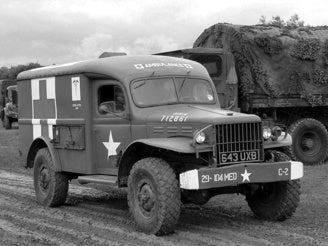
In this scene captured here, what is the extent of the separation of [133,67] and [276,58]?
6482 millimetres

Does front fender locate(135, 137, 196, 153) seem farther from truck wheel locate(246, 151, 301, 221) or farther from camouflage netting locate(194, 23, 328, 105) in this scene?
camouflage netting locate(194, 23, 328, 105)

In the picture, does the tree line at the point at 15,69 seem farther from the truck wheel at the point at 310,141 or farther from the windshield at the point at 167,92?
the windshield at the point at 167,92

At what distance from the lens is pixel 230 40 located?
14.0 m

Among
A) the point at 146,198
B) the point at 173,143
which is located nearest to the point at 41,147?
the point at 146,198

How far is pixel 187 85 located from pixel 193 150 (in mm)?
1803

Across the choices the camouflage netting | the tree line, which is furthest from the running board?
the tree line

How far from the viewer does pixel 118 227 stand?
771cm

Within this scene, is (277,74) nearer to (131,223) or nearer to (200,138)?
(131,223)

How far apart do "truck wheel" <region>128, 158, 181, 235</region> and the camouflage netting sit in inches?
263

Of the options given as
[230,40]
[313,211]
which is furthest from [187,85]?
[230,40]

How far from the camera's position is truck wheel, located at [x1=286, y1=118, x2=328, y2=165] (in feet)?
46.7

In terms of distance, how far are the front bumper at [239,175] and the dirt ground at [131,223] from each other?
0.61 m

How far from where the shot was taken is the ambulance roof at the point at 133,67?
8.27m

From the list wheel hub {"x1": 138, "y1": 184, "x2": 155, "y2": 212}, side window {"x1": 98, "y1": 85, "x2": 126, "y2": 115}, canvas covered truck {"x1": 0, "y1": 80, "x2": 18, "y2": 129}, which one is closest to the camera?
wheel hub {"x1": 138, "y1": 184, "x2": 155, "y2": 212}
